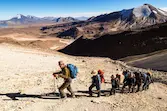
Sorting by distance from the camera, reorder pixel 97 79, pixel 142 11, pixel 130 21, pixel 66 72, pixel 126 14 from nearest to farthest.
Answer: pixel 66 72, pixel 97 79, pixel 130 21, pixel 142 11, pixel 126 14

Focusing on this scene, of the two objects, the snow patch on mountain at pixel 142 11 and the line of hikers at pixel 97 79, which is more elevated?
the snow patch on mountain at pixel 142 11

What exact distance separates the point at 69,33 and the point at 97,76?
13571 cm

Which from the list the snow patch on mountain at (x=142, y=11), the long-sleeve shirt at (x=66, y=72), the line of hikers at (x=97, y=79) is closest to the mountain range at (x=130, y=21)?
the snow patch on mountain at (x=142, y=11)

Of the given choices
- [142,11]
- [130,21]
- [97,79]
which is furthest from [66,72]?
[142,11]

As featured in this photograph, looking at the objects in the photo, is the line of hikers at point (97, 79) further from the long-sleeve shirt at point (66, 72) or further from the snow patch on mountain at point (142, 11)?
the snow patch on mountain at point (142, 11)

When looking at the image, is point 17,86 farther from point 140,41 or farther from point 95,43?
point 95,43

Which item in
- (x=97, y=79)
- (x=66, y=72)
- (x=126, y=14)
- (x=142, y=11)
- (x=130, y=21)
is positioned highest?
(x=142, y=11)

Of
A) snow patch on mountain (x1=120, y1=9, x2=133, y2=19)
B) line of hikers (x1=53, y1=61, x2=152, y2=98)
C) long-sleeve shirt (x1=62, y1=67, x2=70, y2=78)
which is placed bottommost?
line of hikers (x1=53, y1=61, x2=152, y2=98)

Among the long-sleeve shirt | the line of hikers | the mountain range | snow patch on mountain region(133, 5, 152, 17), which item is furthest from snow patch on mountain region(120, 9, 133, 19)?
the long-sleeve shirt

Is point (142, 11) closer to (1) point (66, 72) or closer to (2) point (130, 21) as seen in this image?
(2) point (130, 21)

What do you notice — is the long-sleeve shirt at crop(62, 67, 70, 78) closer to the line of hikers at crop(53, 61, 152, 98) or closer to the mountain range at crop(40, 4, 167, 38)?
the line of hikers at crop(53, 61, 152, 98)

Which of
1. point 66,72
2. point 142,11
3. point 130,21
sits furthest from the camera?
point 142,11

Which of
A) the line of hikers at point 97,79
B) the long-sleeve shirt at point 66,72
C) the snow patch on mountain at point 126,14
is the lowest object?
the line of hikers at point 97,79

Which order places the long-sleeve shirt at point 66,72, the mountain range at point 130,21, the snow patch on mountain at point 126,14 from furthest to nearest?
the snow patch on mountain at point 126,14
the mountain range at point 130,21
the long-sleeve shirt at point 66,72
